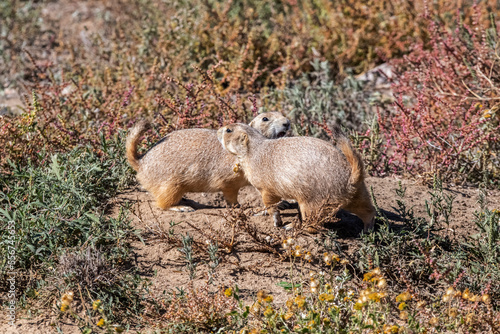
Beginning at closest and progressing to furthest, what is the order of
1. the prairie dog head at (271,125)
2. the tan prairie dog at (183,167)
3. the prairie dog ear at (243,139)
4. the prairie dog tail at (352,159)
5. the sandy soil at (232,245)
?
1. the prairie dog tail at (352,159)
2. the sandy soil at (232,245)
3. the prairie dog ear at (243,139)
4. the tan prairie dog at (183,167)
5. the prairie dog head at (271,125)

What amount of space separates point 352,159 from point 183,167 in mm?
1741

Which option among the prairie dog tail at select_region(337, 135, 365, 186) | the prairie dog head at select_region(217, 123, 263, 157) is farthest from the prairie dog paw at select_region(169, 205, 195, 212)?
the prairie dog tail at select_region(337, 135, 365, 186)

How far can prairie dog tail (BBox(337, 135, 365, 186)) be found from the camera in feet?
14.6

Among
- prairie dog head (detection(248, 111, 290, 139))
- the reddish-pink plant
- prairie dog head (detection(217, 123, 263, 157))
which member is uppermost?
prairie dog head (detection(217, 123, 263, 157))

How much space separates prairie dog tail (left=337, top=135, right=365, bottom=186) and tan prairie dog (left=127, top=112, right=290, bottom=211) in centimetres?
125

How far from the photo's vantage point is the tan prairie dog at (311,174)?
4586mm

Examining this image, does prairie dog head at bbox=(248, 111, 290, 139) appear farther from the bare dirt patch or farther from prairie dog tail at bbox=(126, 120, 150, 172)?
prairie dog tail at bbox=(126, 120, 150, 172)

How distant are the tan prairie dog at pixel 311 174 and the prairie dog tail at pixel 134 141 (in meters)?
1.06

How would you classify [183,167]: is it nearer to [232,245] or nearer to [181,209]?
[181,209]

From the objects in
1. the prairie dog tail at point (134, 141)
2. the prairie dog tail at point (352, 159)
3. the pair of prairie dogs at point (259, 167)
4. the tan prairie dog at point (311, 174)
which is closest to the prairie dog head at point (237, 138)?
the pair of prairie dogs at point (259, 167)

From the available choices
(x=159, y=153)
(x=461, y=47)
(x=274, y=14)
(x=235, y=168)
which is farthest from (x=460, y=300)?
(x=274, y=14)

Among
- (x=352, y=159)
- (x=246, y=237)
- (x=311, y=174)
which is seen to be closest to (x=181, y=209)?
(x=246, y=237)

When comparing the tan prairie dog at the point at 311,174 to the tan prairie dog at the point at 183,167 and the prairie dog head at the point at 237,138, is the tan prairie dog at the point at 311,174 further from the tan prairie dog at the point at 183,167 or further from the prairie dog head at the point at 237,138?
the tan prairie dog at the point at 183,167

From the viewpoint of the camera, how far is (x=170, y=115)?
7434mm
